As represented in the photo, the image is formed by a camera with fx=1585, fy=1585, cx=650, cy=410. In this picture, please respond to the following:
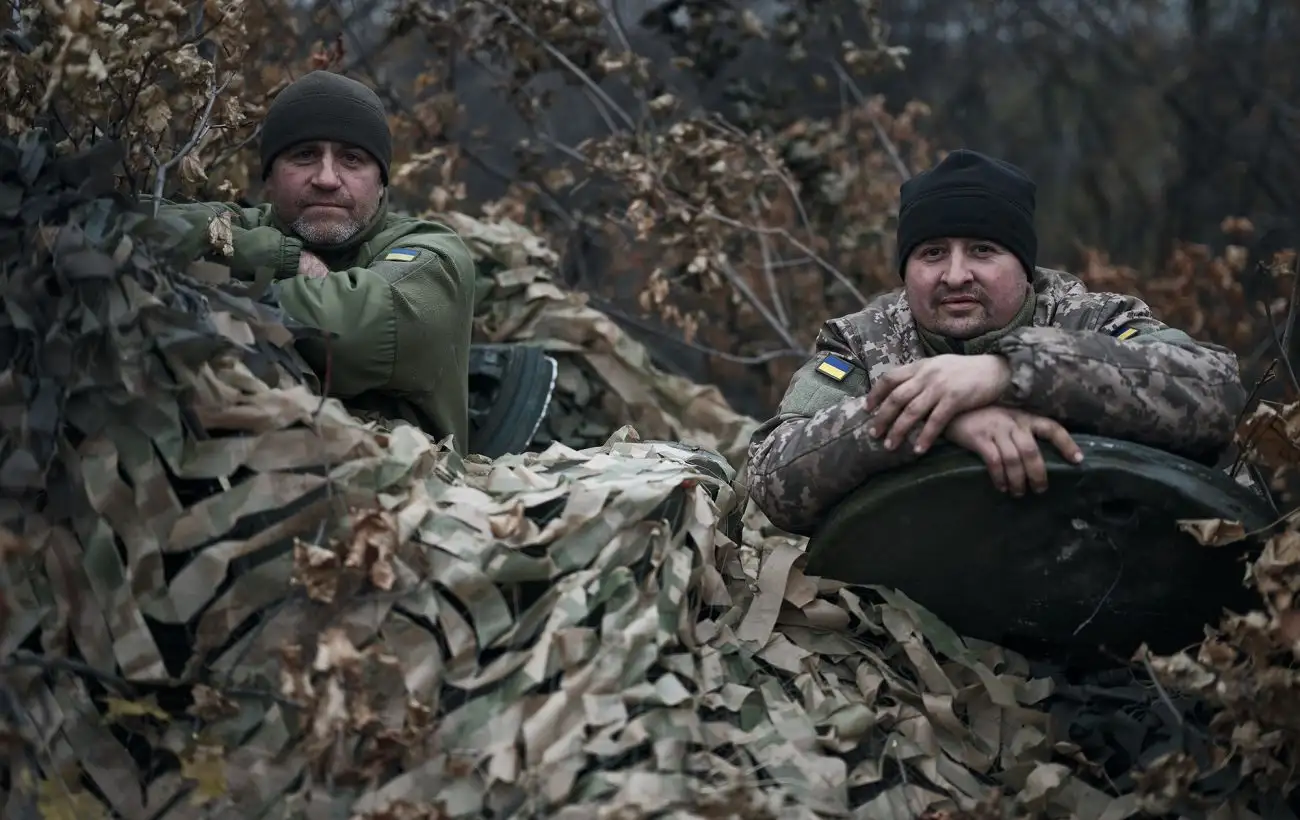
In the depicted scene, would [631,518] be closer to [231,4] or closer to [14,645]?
[14,645]

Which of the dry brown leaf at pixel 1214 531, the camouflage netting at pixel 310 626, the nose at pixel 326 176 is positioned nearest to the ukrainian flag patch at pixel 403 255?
the nose at pixel 326 176

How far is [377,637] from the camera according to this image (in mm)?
3020

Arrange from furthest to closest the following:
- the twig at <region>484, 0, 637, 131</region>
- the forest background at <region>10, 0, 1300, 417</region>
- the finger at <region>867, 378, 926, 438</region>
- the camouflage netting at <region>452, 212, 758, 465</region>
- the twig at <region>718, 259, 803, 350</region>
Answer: the twig at <region>718, 259, 803, 350</region>, the twig at <region>484, 0, 637, 131</region>, the camouflage netting at <region>452, 212, 758, 465</region>, the forest background at <region>10, 0, 1300, 417</region>, the finger at <region>867, 378, 926, 438</region>

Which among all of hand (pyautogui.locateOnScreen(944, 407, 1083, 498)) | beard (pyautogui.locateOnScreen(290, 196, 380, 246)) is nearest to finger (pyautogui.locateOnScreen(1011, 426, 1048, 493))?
hand (pyautogui.locateOnScreen(944, 407, 1083, 498))

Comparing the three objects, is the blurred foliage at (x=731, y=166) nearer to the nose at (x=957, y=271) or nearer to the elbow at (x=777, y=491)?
the elbow at (x=777, y=491)

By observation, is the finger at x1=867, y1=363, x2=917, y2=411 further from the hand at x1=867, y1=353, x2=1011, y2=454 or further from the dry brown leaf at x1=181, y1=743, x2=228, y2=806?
the dry brown leaf at x1=181, y1=743, x2=228, y2=806

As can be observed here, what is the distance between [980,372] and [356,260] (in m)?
1.86

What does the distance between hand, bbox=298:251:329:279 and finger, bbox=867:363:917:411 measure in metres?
1.53

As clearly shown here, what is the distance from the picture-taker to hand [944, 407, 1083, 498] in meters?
3.25

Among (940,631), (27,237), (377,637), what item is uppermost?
(27,237)

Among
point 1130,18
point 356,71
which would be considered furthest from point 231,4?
point 1130,18

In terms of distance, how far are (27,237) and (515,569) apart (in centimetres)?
114

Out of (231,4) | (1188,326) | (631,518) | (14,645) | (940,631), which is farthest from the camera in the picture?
(1188,326)

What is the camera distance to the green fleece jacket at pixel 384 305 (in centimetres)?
386
